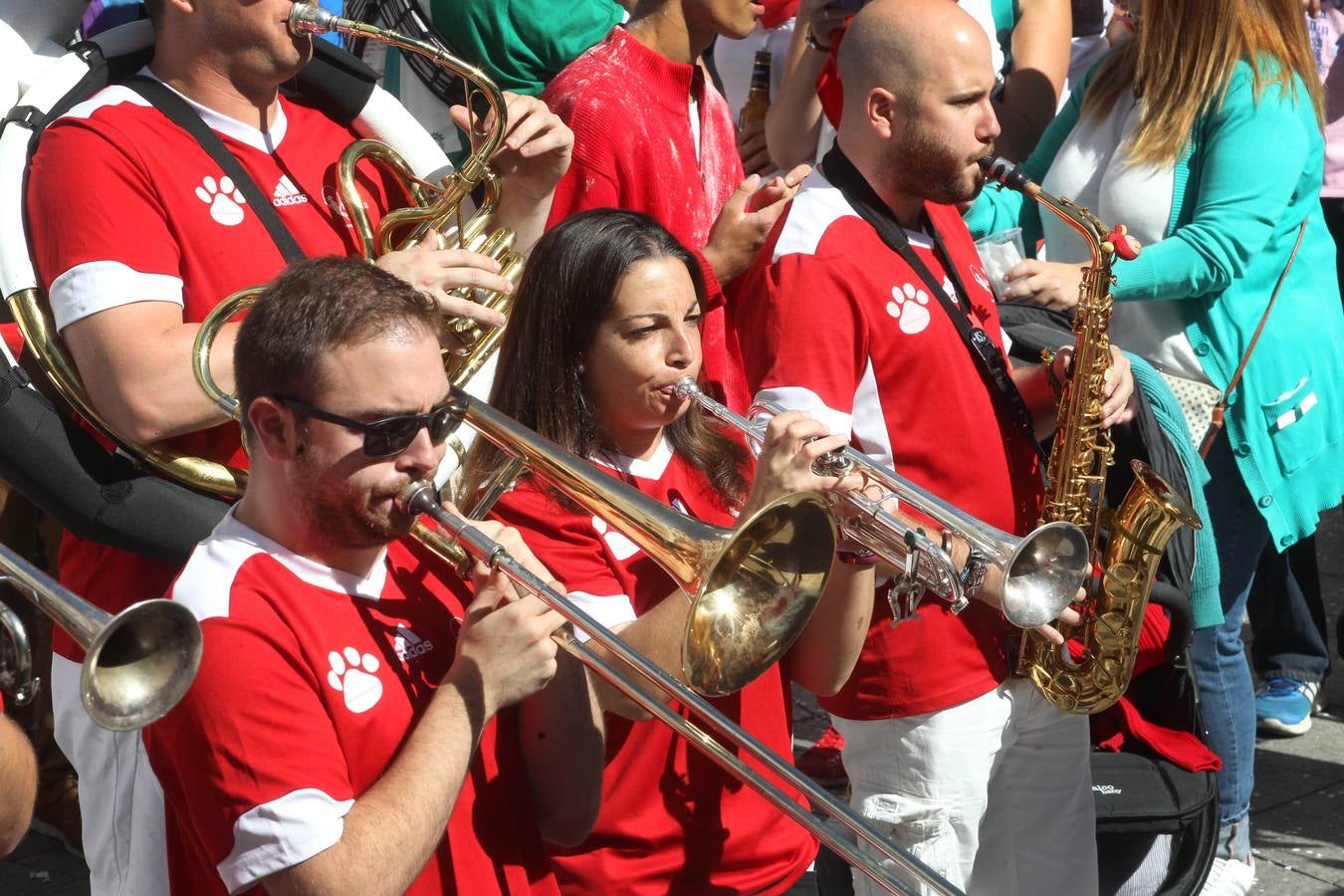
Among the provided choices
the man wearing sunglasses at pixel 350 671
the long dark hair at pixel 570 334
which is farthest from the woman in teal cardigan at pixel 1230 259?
the man wearing sunglasses at pixel 350 671

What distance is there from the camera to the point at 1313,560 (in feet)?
17.3

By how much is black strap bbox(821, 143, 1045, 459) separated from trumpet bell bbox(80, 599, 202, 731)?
1.80 meters

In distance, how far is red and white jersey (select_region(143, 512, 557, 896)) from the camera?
1.78 meters

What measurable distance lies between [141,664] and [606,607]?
88 cm

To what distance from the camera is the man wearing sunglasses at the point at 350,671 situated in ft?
5.86

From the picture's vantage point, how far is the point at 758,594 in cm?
223

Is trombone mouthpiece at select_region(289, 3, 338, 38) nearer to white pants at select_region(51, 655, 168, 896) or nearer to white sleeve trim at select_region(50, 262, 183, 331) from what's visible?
white sleeve trim at select_region(50, 262, 183, 331)

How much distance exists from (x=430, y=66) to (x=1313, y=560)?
3.24 metres

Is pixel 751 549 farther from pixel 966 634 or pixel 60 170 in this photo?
pixel 60 170

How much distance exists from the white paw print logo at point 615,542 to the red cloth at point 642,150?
1062 millimetres

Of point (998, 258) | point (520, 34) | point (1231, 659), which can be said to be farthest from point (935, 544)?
point (520, 34)

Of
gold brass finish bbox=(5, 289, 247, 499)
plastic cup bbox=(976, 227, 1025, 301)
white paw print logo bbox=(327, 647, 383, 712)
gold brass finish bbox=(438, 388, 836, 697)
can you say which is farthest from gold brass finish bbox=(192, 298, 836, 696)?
plastic cup bbox=(976, 227, 1025, 301)

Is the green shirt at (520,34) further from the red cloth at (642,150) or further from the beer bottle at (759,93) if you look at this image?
the beer bottle at (759,93)

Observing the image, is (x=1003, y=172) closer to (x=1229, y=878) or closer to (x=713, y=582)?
(x=713, y=582)
